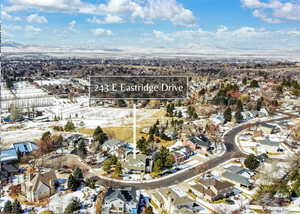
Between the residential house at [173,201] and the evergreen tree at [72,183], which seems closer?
the residential house at [173,201]

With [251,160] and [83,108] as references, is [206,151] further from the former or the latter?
[83,108]

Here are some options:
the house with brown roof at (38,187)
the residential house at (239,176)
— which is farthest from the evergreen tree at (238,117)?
the house with brown roof at (38,187)

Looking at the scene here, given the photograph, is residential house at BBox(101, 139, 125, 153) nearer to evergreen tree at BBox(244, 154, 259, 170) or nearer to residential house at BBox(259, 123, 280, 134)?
evergreen tree at BBox(244, 154, 259, 170)

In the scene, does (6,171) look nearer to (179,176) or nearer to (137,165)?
(137,165)

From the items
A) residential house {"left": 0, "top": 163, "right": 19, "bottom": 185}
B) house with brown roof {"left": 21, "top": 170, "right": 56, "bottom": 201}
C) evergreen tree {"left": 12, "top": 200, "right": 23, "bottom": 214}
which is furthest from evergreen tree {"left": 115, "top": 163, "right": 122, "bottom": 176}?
residential house {"left": 0, "top": 163, "right": 19, "bottom": 185}

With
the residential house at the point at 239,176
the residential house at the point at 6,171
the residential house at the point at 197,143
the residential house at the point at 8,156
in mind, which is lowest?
the residential house at the point at 6,171

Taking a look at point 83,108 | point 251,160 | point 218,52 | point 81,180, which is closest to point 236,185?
point 251,160

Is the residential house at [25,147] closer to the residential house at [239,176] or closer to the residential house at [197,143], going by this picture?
the residential house at [197,143]
